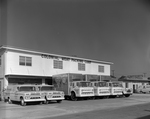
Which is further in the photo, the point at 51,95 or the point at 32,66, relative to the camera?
the point at 32,66

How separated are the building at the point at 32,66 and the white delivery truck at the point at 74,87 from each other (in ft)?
11.4

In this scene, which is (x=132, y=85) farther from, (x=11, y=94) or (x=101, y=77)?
(x=11, y=94)

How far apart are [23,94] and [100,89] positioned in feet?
34.3

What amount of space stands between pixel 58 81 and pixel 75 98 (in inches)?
146

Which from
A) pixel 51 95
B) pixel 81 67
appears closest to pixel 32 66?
pixel 51 95

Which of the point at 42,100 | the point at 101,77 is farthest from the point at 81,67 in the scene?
the point at 42,100

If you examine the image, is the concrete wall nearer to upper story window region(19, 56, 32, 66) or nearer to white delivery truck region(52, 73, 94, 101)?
upper story window region(19, 56, 32, 66)

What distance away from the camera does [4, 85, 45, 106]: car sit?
17297 mm

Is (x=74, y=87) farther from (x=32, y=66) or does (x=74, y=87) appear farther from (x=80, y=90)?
(x=32, y=66)

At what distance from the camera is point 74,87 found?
23.2 metres

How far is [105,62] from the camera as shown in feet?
119

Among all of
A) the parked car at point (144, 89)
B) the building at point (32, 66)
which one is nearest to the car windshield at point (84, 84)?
the building at point (32, 66)

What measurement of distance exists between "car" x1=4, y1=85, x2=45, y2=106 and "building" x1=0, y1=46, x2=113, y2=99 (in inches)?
168

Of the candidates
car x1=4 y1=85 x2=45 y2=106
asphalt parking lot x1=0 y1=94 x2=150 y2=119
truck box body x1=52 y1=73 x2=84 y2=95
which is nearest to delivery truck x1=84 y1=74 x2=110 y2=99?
truck box body x1=52 y1=73 x2=84 y2=95
